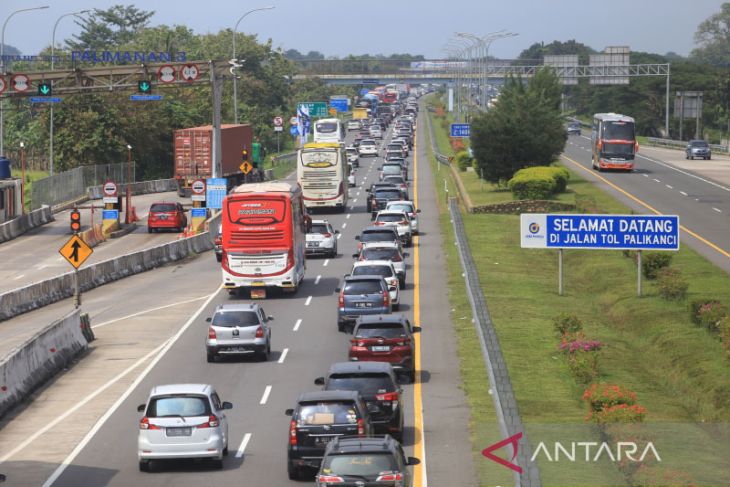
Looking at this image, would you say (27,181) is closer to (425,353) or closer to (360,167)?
(360,167)

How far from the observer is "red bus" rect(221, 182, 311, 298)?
4469 cm

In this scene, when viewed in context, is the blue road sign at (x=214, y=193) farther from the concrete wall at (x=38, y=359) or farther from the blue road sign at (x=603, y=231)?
the concrete wall at (x=38, y=359)

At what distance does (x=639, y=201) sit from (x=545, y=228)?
29.6 meters

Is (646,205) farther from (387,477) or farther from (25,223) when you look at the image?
(387,477)

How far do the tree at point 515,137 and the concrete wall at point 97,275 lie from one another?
25695 mm

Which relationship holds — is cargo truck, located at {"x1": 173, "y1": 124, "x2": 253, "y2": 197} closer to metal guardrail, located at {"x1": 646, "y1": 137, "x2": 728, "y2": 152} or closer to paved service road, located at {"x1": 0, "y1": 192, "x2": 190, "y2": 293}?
paved service road, located at {"x1": 0, "y1": 192, "x2": 190, "y2": 293}

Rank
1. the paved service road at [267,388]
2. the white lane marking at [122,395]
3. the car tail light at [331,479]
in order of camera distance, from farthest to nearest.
Result: the white lane marking at [122,395], the paved service road at [267,388], the car tail light at [331,479]

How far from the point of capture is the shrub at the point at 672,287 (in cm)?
4419

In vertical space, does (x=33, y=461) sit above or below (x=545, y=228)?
below

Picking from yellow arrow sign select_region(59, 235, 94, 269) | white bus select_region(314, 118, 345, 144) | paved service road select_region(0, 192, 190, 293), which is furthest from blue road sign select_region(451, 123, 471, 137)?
yellow arrow sign select_region(59, 235, 94, 269)

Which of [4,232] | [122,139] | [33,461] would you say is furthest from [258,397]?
[122,139]

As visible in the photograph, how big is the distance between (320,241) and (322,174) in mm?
16354

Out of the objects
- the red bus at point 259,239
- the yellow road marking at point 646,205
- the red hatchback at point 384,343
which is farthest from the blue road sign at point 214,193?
the red hatchback at point 384,343

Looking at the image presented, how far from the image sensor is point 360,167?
118 metres
